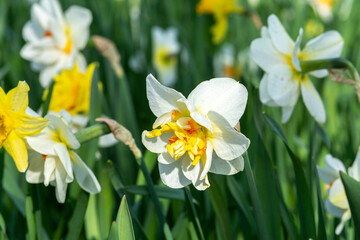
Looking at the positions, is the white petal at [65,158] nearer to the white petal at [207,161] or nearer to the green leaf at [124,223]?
the green leaf at [124,223]

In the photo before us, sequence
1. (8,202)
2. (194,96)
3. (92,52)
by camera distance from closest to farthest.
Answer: (194,96) → (8,202) → (92,52)

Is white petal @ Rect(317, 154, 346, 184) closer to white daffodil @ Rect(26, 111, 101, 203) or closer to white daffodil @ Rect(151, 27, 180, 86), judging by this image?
white daffodil @ Rect(26, 111, 101, 203)

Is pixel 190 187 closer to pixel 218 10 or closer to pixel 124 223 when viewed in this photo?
pixel 124 223

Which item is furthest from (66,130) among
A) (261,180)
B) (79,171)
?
(261,180)

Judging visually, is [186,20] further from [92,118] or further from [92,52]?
[92,118]

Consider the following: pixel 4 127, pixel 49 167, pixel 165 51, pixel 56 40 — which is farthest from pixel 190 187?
pixel 165 51

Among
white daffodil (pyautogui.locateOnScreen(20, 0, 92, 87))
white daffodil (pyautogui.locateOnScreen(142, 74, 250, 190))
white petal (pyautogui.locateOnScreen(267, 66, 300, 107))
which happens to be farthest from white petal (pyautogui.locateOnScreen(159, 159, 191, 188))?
white daffodil (pyautogui.locateOnScreen(20, 0, 92, 87))
